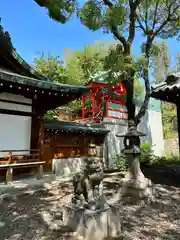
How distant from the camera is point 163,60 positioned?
961 inches

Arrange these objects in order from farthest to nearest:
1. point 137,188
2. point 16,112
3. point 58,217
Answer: point 16,112, point 137,188, point 58,217

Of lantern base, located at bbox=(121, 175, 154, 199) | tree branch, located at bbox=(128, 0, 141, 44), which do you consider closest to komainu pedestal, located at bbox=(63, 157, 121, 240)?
lantern base, located at bbox=(121, 175, 154, 199)

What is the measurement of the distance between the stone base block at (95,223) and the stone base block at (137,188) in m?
2.10

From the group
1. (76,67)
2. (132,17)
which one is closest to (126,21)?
(132,17)

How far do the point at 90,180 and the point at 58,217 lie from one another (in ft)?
4.31

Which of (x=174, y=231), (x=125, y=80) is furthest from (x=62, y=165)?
(x=174, y=231)

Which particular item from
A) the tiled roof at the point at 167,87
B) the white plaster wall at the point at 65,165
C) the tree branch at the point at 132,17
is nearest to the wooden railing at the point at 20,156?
the white plaster wall at the point at 65,165

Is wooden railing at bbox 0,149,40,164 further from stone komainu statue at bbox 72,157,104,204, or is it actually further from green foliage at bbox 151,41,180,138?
green foliage at bbox 151,41,180,138

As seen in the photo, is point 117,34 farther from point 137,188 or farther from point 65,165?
point 65,165

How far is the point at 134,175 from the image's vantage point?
6152mm

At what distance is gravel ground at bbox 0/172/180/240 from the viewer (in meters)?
3.74

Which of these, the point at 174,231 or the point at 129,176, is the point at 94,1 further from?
the point at 174,231

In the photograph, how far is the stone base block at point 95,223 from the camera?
11.6ft

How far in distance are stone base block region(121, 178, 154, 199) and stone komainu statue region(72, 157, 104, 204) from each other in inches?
88.0
